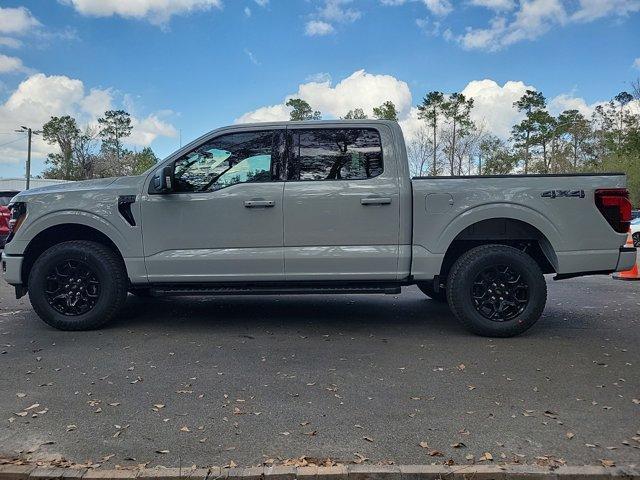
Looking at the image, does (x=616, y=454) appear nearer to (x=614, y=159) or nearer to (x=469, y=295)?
(x=469, y=295)

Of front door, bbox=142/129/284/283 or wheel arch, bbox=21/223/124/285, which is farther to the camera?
wheel arch, bbox=21/223/124/285

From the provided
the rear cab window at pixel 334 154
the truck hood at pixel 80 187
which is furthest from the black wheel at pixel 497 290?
the truck hood at pixel 80 187

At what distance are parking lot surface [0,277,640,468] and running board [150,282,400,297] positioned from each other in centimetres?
44

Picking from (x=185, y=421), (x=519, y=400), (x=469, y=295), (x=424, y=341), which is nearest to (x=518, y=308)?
(x=469, y=295)

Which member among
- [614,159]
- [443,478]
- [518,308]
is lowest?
[443,478]

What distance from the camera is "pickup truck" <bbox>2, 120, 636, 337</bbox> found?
4.99 metres

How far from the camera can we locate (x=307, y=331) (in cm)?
538

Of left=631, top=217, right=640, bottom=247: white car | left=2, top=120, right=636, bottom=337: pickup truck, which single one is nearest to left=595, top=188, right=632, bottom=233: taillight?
left=2, top=120, right=636, bottom=337: pickup truck

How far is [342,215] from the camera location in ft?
16.4

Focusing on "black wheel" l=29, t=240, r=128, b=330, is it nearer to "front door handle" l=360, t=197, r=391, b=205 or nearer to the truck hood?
the truck hood

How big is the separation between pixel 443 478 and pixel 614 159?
150ft

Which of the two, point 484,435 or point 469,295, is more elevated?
point 469,295

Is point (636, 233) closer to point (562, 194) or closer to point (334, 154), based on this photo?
point (562, 194)

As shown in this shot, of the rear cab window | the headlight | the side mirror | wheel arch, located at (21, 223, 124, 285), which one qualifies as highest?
the rear cab window
